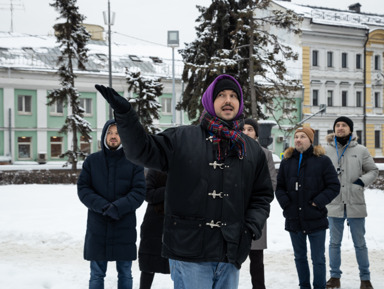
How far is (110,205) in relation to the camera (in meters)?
5.23

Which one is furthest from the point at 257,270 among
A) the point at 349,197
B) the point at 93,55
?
the point at 93,55

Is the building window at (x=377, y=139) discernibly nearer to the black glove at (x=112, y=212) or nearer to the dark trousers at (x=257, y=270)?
the dark trousers at (x=257, y=270)

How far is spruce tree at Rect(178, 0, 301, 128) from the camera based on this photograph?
21734 mm

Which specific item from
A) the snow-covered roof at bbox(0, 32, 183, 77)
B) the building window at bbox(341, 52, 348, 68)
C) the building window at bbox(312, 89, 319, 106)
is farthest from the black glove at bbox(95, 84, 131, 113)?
the building window at bbox(341, 52, 348, 68)

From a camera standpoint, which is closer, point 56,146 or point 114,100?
point 114,100

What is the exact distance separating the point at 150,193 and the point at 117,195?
13.7 inches

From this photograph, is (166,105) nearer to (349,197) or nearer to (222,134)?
(349,197)

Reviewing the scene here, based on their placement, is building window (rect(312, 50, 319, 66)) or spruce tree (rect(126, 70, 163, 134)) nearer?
spruce tree (rect(126, 70, 163, 134))

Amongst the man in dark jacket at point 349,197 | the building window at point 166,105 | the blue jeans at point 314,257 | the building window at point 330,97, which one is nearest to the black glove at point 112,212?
the blue jeans at point 314,257

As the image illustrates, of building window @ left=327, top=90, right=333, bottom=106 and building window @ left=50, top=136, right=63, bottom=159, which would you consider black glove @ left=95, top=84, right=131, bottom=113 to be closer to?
building window @ left=50, top=136, right=63, bottom=159

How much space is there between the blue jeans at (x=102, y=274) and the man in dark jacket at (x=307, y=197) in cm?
198

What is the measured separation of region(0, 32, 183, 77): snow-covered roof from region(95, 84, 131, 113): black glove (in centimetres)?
3800

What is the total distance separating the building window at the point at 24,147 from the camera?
3912cm

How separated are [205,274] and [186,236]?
0.28 metres
